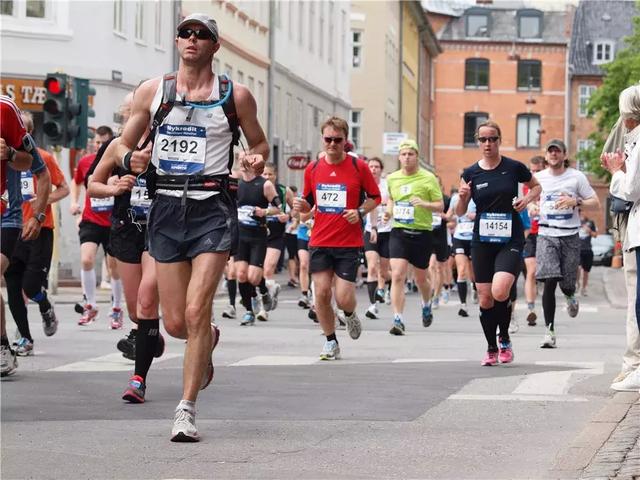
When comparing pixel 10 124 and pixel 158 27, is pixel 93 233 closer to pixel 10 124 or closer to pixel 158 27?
pixel 10 124

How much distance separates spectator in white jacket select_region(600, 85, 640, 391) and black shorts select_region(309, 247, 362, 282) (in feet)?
11.0

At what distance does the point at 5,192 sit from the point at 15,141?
3.05ft

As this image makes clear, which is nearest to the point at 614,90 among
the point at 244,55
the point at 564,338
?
the point at 244,55

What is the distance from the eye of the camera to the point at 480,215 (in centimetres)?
1337

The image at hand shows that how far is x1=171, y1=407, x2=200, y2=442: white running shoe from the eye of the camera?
8.33m

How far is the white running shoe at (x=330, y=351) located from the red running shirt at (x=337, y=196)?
3.01 ft

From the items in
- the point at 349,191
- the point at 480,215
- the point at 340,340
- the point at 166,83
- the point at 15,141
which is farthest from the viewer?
the point at 340,340

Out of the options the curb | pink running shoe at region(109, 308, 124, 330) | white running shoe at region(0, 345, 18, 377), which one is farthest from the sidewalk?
pink running shoe at region(109, 308, 124, 330)

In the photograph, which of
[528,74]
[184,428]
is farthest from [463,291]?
[528,74]

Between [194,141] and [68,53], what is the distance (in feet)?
83.1

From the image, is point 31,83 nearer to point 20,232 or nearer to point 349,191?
point 349,191

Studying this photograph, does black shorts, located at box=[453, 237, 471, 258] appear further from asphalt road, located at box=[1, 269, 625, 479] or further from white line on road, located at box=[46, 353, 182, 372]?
white line on road, located at box=[46, 353, 182, 372]

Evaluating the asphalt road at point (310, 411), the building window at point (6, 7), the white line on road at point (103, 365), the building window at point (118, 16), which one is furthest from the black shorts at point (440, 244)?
the building window at point (118, 16)

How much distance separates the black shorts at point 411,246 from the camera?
18.2m
